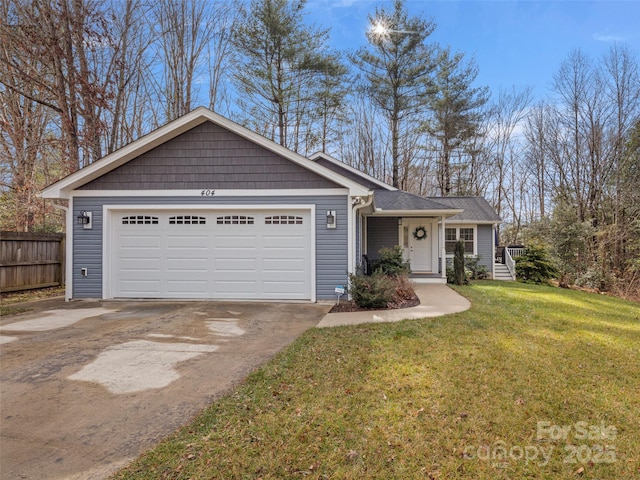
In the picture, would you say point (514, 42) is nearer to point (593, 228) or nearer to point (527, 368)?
point (593, 228)

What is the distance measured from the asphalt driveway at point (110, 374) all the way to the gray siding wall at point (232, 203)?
51.2 inches

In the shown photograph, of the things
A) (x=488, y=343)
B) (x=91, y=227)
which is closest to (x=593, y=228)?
(x=488, y=343)

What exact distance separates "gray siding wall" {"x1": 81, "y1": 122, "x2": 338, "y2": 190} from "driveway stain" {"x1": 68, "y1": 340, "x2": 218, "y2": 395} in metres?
4.47

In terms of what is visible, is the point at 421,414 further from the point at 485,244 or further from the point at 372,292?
the point at 485,244

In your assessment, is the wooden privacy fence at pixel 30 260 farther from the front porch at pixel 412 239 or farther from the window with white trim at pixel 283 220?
the front porch at pixel 412 239

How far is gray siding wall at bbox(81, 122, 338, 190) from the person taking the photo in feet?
27.5

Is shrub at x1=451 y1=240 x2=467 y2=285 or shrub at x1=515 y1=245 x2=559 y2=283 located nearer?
shrub at x1=451 y1=240 x2=467 y2=285

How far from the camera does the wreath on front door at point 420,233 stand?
44.7 ft

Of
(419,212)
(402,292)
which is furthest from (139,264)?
(419,212)

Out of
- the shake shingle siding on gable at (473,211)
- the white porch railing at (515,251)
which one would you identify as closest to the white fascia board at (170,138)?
the shake shingle siding on gable at (473,211)

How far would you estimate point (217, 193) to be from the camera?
8.45 m

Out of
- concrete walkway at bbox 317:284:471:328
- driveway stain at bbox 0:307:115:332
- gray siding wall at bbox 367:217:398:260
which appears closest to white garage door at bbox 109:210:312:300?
driveway stain at bbox 0:307:115:332

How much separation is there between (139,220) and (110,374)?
569 cm

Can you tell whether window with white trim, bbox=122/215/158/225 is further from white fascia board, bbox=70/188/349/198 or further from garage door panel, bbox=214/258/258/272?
garage door panel, bbox=214/258/258/272
